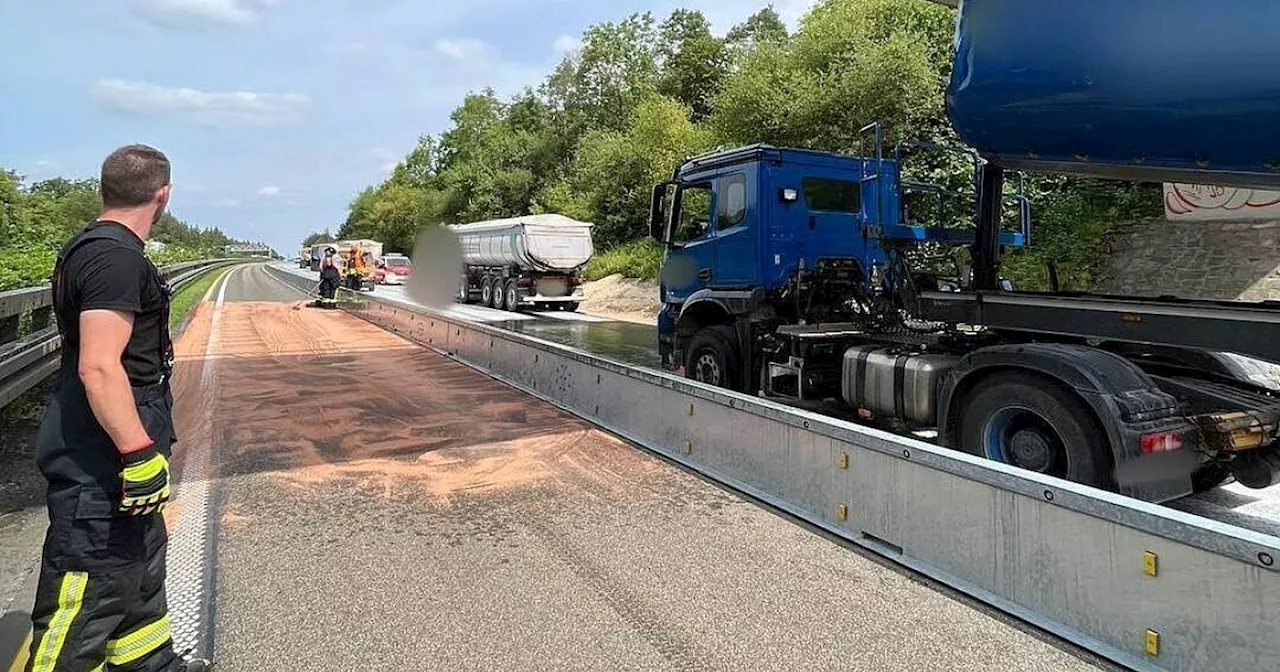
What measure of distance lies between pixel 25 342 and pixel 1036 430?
28.8 ft

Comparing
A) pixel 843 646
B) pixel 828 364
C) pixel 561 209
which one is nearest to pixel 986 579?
pixel 843 646

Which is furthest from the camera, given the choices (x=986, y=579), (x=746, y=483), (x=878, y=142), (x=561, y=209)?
(x=561, y=209)

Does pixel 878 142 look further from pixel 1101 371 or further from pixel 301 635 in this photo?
pixel 301 635

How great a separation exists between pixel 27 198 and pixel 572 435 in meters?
40.2

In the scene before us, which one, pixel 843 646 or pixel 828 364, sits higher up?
pixel 828 364

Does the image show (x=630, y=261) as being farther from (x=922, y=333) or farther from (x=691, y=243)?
(x=922, y=333)

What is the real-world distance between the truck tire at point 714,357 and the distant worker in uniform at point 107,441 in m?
5.64

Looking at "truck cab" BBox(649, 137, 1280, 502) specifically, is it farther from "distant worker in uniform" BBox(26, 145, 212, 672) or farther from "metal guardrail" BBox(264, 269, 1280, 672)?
"distant worker in uniform" BBox(26, 145, 212, 672)

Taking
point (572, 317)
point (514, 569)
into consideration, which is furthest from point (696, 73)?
point (514, 569)

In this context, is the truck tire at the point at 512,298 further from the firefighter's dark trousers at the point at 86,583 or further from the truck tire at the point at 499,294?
the firefighter's dark trousers at the point at 86,583

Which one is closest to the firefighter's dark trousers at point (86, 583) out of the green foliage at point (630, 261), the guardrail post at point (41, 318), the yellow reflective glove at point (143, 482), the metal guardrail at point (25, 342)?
the yellow reflective glove at point (143, 482)

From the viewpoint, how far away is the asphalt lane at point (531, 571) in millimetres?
3131

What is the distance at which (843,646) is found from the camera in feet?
10.4

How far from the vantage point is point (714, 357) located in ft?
26.2
